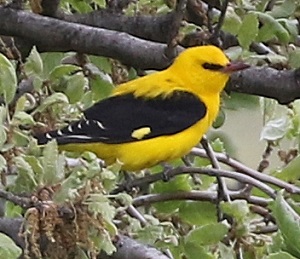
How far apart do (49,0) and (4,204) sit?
0.51 meters

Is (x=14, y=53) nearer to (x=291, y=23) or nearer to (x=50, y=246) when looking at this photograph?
(x=291, y=23)

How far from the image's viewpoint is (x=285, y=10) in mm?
2285

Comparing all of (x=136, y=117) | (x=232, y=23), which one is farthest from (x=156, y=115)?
(x=232, y=23)

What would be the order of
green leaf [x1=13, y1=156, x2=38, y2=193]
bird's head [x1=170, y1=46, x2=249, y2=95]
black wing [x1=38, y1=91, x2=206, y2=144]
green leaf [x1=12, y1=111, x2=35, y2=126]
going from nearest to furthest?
green leaf [x1=13, y1=156, x2=38, y2=193] → green leaf [x1=12, y1=111, x2=35, y2=126] → black wing [x1=38, y1=91, x2=206, y2=144] → bird's head [x1=170, y1=46, x2=249, y2=95]

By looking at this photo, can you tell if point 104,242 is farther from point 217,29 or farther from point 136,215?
point 217,29

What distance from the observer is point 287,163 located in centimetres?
225

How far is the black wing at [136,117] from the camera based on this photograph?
2443mm

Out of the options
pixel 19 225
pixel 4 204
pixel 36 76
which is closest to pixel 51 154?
pixel 19 225

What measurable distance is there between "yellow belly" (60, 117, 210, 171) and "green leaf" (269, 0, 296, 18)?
42cm

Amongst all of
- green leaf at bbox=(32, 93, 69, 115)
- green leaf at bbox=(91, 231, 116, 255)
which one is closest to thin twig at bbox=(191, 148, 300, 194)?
green leaf at bbox=(32, 93, 69, 115)

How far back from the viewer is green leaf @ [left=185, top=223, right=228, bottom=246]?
5.81ft

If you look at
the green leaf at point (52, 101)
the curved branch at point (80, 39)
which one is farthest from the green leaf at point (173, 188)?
the green leaf at point (52, 101)

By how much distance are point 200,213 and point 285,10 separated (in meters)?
→ 0.55

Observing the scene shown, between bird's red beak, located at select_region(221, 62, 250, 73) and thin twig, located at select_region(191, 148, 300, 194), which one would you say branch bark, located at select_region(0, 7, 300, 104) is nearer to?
bird's red beak, located at select_region(221, 62, 250, 73)
